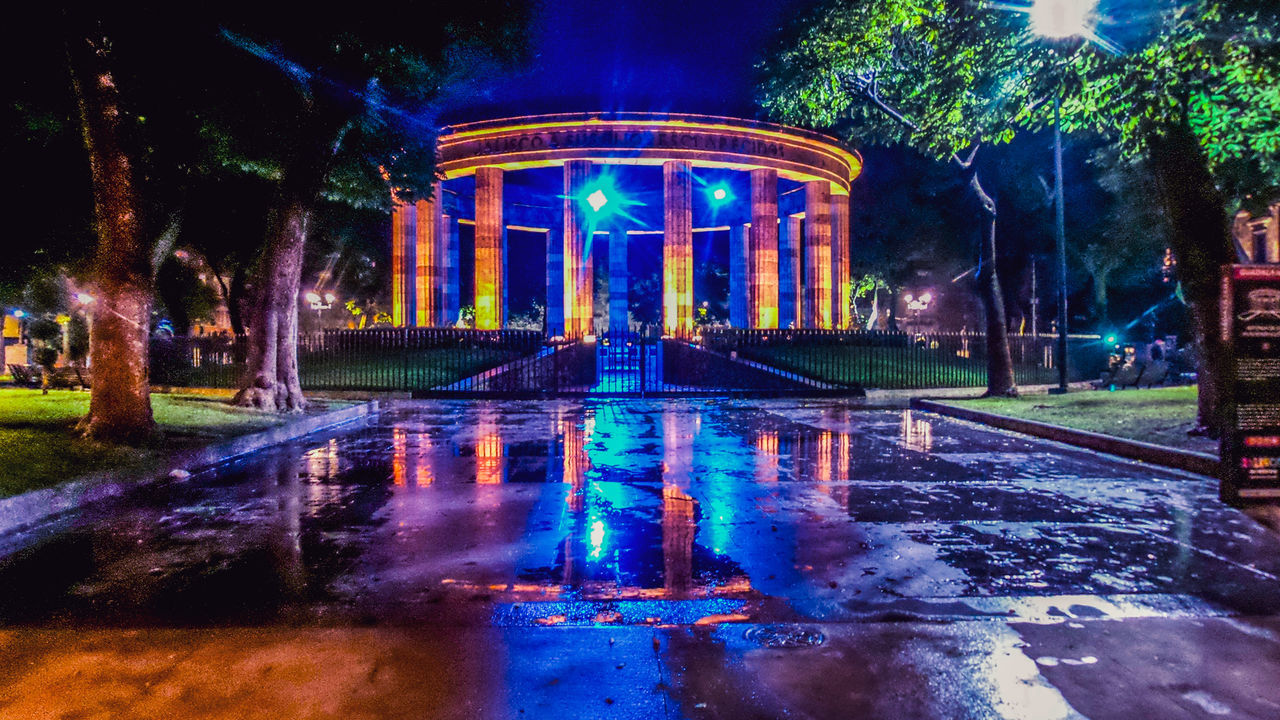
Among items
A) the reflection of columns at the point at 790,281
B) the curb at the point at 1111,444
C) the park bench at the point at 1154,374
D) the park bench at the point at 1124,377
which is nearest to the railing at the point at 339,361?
the curb at the point at 1111,444

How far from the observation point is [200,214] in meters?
23.6

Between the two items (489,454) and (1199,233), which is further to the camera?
(489,454)

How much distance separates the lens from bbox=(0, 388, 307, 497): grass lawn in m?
7.83

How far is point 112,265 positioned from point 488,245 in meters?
26.0

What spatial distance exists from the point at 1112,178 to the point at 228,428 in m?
28.6

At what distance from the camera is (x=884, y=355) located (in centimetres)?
2427

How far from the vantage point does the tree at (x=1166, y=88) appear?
368 inches

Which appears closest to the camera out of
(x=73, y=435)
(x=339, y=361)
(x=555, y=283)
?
(x=73, y=435)

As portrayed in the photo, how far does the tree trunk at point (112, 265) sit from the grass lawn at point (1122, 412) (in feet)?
44.6

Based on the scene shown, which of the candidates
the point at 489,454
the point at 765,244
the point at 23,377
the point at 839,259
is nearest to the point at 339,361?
the point at 23,377

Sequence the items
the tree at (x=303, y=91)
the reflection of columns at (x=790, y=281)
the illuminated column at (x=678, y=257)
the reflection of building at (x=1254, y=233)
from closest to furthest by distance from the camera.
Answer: the tree at (x=303, y=91) → the reflection of building at (x=1254, y=233) → the illuminated column at (x=678, y=257) → the reflection of columns at (x=790, y=281)

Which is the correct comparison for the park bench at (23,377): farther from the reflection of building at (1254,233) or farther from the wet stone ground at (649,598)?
the reflection of building at (1254,233)

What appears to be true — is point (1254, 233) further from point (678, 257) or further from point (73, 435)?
point (73, 435)

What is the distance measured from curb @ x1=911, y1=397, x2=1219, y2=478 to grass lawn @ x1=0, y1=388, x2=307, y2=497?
12339 mm
